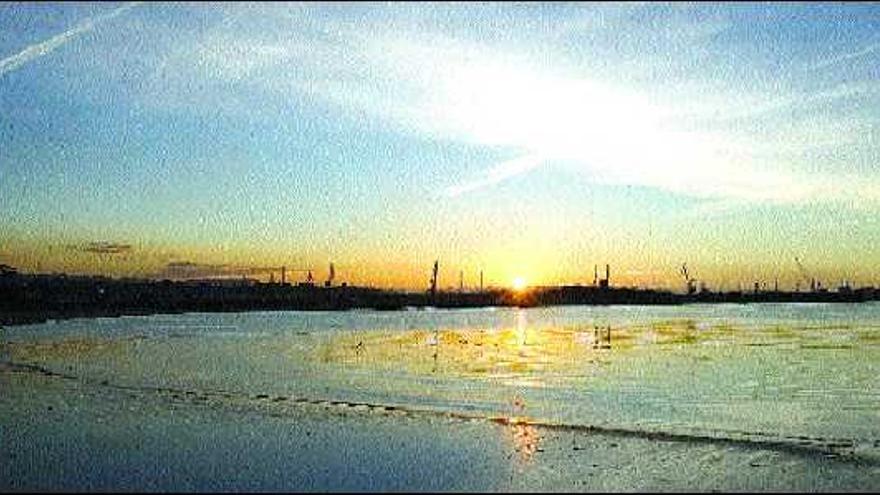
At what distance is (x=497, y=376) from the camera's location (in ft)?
137

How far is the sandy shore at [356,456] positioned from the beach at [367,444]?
5cm

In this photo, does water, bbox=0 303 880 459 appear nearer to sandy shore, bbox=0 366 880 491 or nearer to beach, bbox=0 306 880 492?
beach, bbox=0 306 880 492

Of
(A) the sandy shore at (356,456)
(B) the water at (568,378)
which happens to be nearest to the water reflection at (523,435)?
(A) the sandy shore at (356,456)

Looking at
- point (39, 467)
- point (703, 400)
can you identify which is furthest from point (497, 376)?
point (39, 467)

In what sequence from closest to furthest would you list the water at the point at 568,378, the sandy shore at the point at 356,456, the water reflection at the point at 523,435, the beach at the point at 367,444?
1. the sandy shore at the point at 356,456
2. the beach at the point at 367,444
3. the water reflection at the point at 523,435
4. the water at the point at 568,378

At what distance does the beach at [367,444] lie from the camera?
1694 centimetres

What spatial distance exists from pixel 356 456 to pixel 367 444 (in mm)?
1836

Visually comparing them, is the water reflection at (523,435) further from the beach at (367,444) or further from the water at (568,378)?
the water at (568,378)

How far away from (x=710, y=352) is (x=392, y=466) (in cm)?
4585

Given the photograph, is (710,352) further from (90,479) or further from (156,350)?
(90,479)

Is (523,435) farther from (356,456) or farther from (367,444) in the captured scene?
(356,456)

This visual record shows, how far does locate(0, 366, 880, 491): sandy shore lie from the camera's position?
1670 centimetres

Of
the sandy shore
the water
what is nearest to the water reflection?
the sandy shore

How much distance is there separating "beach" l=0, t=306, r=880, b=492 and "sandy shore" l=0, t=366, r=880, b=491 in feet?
0.16
